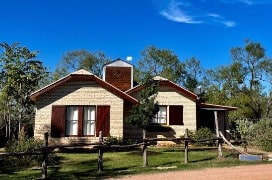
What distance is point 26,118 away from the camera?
113 feet

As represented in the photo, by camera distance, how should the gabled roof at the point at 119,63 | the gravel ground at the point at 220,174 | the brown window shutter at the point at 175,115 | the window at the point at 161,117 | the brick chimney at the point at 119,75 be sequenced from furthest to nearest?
the gabled roof at the point at 119,63 < the brick chimney at the point at 119,75 < the window at the point at 161,117 < the brown window shutter at the point at 175,115 < the gravel ground at the point at 220,174

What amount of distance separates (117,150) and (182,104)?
7396 millimetres

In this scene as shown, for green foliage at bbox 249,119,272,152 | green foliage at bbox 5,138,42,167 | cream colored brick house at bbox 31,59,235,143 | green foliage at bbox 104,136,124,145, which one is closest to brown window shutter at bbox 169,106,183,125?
cream colored brick house at bbox 31,59,235,143

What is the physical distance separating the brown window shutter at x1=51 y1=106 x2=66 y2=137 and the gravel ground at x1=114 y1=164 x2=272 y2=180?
10.3 m

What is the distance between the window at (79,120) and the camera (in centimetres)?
2308

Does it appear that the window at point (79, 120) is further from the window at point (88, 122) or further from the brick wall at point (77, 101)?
the brick wall at point (77, 101)

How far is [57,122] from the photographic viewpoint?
2308 centimetres

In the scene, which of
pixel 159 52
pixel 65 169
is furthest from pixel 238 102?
pixel 65 169

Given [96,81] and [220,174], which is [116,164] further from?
[96,81]

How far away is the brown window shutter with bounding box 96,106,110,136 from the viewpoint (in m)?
23.2

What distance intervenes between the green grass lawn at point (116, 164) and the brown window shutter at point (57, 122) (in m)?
2.89

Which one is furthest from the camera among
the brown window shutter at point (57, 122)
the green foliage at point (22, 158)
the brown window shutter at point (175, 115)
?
the brown window shutter at point (175, 115)

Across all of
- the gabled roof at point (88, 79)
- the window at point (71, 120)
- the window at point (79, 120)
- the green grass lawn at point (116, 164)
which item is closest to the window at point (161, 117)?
the gabled roof at point (88, 79)

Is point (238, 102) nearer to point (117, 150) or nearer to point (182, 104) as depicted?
point (182, 104)
